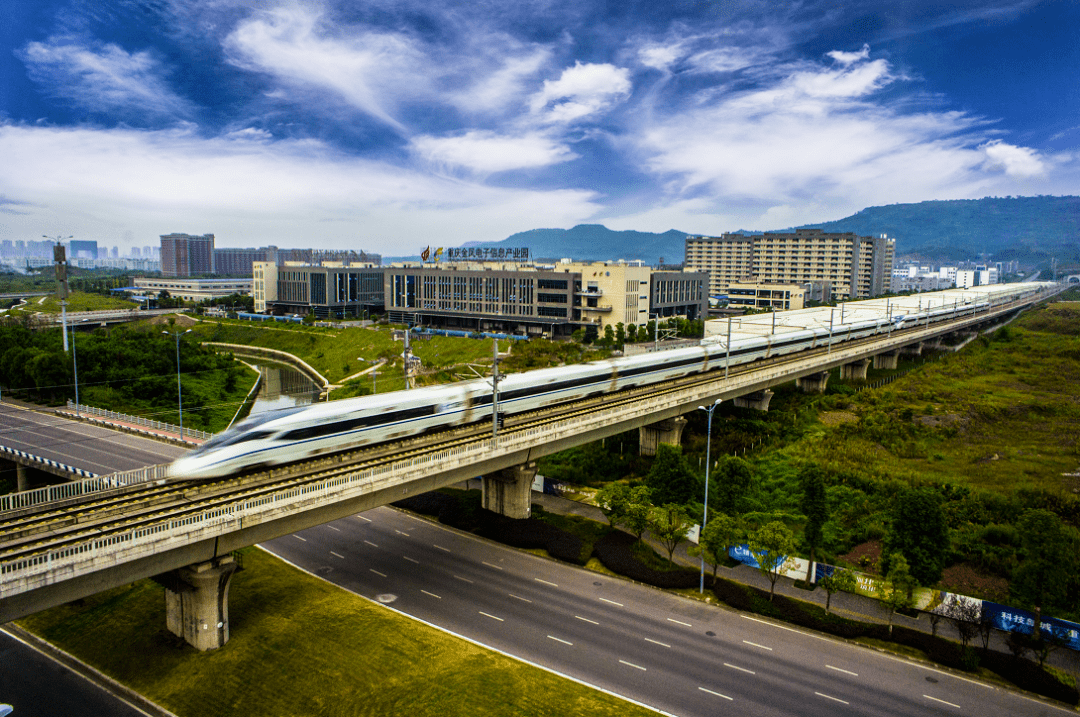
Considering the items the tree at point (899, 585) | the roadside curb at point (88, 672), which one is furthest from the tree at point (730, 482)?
the roadside curb at point (88, 672)

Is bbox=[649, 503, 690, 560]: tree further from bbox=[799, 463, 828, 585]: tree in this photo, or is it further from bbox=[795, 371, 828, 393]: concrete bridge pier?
bbox=[795, 371, 828, 393]: concrete bridge pier

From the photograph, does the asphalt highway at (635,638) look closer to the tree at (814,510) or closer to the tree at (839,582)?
the tree at (839,582)

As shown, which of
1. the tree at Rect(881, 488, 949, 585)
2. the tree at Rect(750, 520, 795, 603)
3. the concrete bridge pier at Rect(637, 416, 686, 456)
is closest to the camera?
the tree at Rect(750, 520, 795, 603)

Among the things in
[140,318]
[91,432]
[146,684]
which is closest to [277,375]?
[91,432]

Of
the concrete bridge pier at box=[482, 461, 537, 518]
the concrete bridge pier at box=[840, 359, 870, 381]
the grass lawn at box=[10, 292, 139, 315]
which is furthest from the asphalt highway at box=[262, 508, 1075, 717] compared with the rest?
the grass lawn at box=[10, 292, 139, 315]

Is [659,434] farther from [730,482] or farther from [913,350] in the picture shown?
[913,350]

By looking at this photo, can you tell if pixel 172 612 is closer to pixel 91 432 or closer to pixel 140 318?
pixel 91 432

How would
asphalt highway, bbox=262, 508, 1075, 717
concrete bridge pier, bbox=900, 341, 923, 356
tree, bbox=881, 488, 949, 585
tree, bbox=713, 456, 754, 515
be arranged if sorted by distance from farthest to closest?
concrete bridge pier, bbox=900, 341, 923, 356, tree, bbox=713, 456, 754, 515, tree, bbox=881, 488, 949, 585, asphalt highway, bbox=262, 508, 1075, 717
